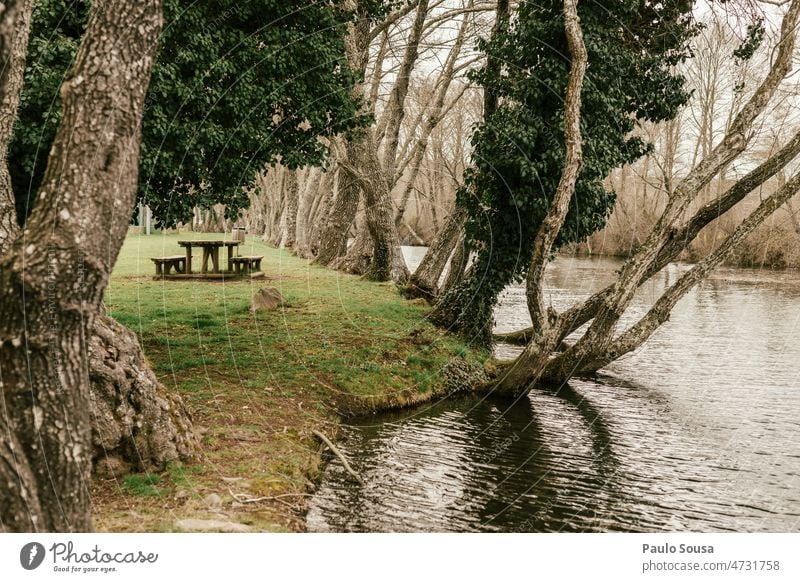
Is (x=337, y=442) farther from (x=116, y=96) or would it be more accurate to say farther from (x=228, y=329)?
(x=116, y=96)

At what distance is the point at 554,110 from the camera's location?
1377cm

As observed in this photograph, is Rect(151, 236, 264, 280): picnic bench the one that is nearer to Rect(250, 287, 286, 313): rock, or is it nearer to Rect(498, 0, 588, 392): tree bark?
Rect(250, 287, 286, 313): rock

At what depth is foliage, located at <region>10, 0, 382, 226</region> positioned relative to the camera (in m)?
9.34

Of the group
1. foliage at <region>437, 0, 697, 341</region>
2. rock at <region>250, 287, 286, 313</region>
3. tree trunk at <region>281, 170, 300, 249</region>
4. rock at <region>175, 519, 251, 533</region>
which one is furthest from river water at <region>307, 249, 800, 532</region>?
tree trunk at <region>281, 170, 300, 249</region>

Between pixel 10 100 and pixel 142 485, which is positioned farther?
pixel 142 485

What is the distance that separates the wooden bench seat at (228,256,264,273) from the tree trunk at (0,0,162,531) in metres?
16.0

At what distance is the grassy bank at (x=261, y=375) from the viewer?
7320 millimetres

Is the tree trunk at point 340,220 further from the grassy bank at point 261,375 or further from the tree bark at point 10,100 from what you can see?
the tree bark at point 10,100

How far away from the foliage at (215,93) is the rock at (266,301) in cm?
480

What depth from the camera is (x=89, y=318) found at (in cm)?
518

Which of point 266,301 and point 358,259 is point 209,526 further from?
point 358,259

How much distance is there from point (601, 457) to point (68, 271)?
8.34 metres

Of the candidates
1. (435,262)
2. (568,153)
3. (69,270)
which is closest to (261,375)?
(568,153)

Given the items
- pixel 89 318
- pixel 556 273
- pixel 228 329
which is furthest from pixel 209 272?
pixel 556 273
